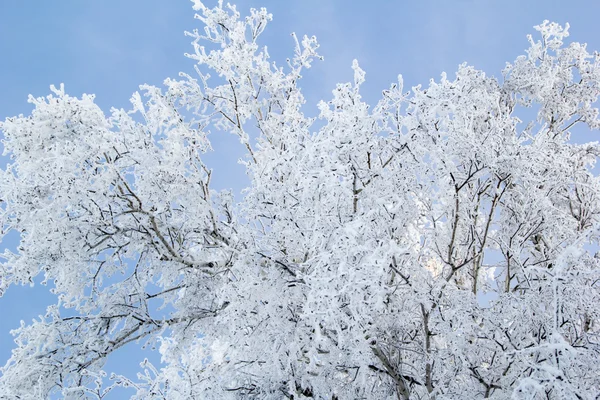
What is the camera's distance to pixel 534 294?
499 cm

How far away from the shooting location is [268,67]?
945 cm

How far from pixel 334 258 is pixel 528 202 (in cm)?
381

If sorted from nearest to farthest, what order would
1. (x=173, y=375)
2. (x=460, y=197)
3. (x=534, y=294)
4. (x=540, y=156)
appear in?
(x=534, y=294), (x=540, y=156), (x=460, y=197), (x=173, y=375)

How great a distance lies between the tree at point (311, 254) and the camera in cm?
458

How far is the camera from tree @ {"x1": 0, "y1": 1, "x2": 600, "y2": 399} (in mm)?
4582

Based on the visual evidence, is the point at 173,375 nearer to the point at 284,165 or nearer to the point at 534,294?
the point at 284,165

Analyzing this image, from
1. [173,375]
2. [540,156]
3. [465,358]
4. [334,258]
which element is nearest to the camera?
[334,258]

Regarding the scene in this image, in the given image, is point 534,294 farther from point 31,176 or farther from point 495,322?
point 31,176

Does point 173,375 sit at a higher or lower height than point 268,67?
lower

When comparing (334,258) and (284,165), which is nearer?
(334,258)

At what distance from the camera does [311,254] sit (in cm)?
518

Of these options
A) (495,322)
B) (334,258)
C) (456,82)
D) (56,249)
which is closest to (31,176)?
(56,249)

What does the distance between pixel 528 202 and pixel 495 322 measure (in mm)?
2368

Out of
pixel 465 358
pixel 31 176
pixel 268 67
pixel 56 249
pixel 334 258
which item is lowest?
pixel 465 358
